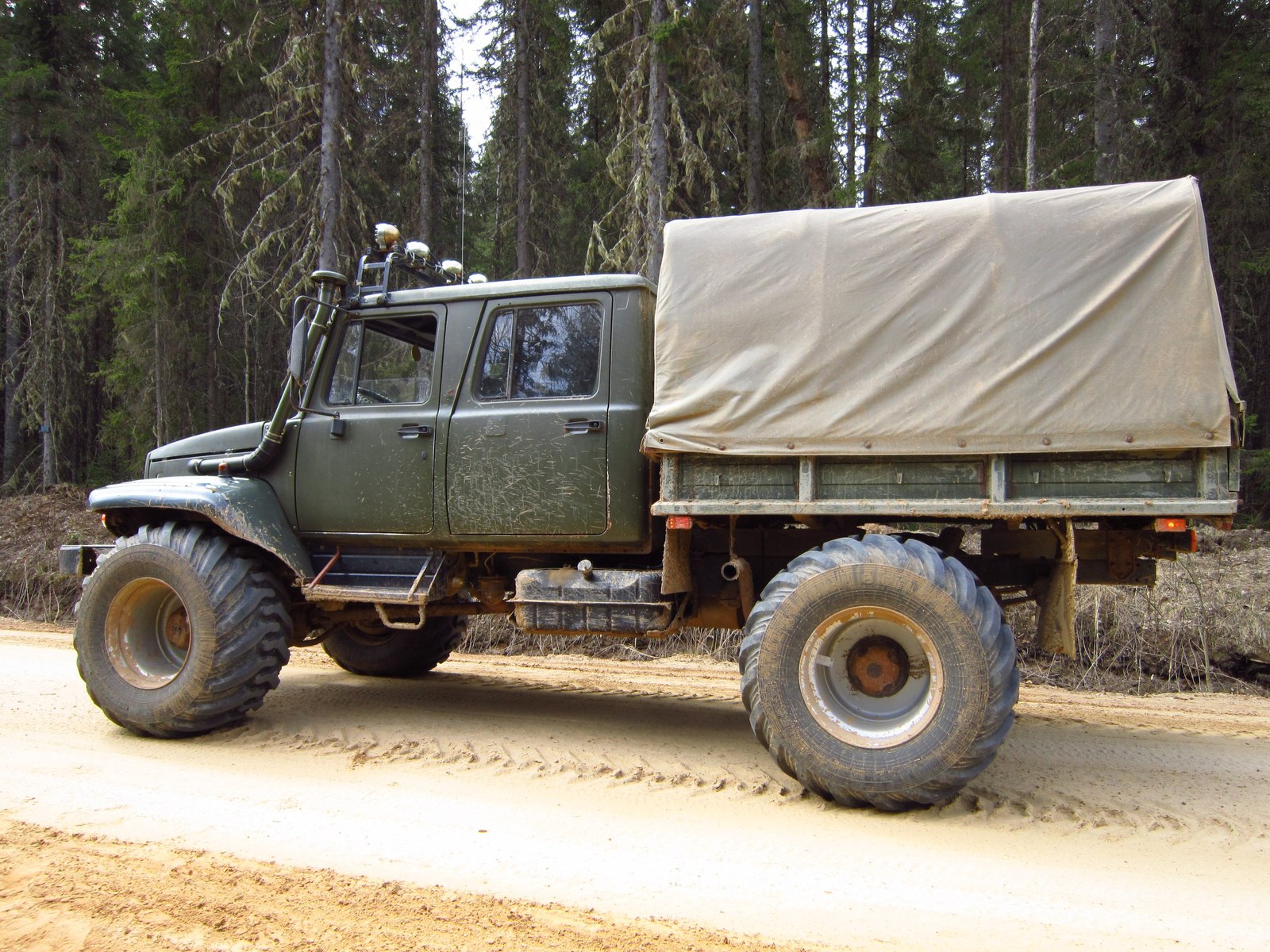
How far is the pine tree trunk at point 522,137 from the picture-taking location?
1627 centimetres

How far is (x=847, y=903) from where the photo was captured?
299cm

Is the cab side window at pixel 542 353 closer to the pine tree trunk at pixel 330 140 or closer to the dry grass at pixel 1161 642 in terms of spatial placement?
the dry grass at pixel 1161 642

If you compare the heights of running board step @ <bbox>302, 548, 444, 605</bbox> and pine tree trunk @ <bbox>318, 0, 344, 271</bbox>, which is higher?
pine tree trunk @ <bbox>318, 0, 344, 271</bbox>

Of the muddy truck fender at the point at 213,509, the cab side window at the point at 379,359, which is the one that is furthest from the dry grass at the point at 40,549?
the cab side window at the point at 379,359

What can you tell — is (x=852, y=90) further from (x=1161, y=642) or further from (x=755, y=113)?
(x=1161, y=642)

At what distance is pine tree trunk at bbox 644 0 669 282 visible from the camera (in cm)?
1214

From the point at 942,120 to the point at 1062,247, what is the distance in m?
14.5

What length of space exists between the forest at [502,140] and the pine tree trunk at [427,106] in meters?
0.09

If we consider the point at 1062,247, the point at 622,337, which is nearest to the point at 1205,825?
the point at 1062,247

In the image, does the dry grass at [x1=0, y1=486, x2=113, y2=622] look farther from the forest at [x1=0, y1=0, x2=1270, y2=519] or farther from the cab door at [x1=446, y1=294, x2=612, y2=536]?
the cab door at [x1=446, y1=294, x2=612, y2=536]

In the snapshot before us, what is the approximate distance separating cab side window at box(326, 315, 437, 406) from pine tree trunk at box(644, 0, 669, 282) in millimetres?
7061

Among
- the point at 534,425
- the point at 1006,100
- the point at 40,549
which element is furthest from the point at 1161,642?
the point at 1006,100

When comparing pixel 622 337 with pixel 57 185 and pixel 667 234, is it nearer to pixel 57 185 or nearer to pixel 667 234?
pixel 667 234

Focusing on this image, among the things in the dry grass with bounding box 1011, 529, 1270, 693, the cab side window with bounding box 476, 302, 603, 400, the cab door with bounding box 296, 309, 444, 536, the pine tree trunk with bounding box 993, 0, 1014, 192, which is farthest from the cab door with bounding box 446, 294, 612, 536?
the pine tree trunk with bounding box 993, 0, 1014, 192
